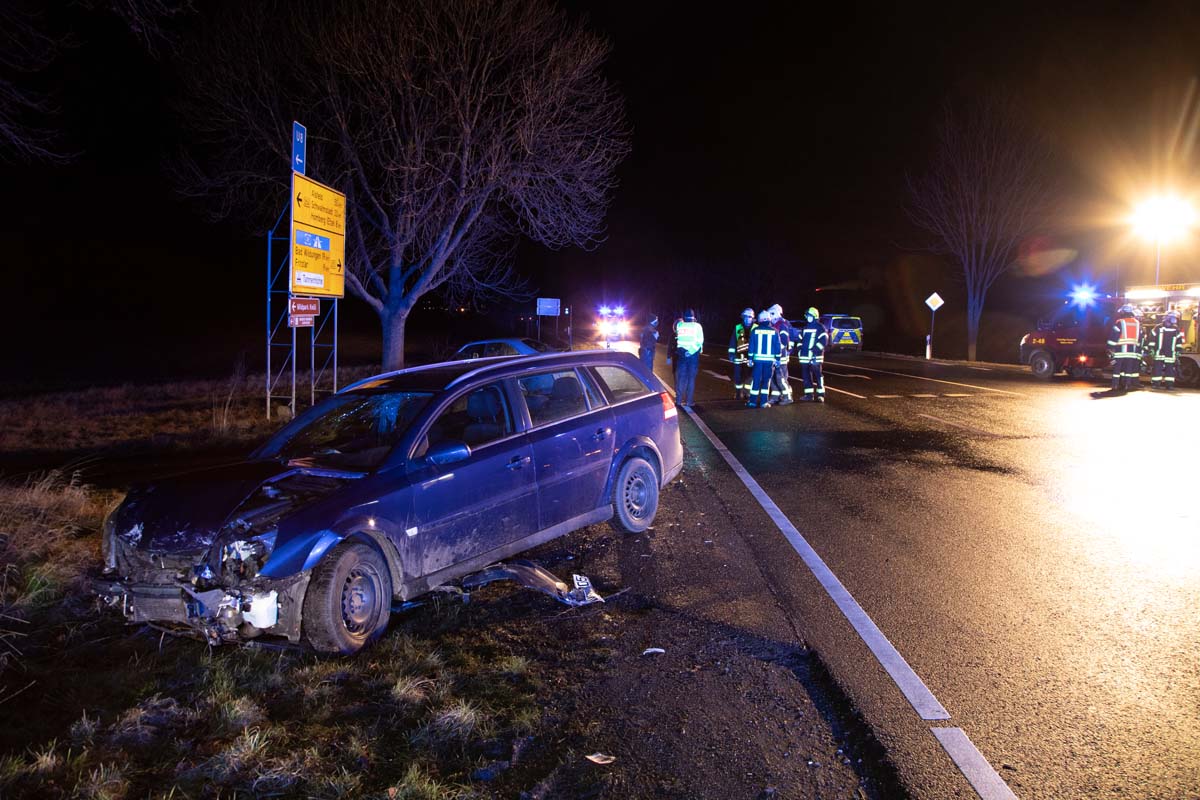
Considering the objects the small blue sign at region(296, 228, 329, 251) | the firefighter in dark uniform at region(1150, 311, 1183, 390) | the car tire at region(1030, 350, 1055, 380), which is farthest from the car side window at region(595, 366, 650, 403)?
the car tire at region(1030, 350, 1055, 380)

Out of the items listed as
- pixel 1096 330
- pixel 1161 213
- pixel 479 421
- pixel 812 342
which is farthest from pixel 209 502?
pixel 1161 213

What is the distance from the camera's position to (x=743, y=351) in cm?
1641

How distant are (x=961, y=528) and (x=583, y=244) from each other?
13905 millimetres

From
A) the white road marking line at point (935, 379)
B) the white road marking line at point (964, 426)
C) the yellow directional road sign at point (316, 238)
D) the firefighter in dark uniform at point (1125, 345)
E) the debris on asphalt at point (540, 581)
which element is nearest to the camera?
the debris on asphalt at point (540, 581)

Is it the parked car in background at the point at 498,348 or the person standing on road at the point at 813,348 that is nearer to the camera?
the parked car in background at the point at 498,348

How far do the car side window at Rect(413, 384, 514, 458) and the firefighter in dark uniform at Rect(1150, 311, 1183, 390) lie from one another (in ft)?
63.3

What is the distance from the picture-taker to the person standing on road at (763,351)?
15391 millimetres

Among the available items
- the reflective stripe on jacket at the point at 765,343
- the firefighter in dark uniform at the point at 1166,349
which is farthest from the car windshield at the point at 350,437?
the firefighter in dark uniform at the point at 1166,349

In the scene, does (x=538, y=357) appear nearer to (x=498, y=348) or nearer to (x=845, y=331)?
(x=498, y=348)

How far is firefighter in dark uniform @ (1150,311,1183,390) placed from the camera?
1920cm

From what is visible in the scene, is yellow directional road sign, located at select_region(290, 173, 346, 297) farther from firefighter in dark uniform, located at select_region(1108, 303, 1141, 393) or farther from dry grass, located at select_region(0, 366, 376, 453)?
firefighter in dark uniform, located at select_region(1108, 303, 1141, 393)

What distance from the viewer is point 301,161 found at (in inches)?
431

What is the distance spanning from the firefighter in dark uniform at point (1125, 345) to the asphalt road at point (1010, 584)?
5911 mm

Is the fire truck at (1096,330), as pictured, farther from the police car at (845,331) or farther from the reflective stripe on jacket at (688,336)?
the police car at (845,331)
